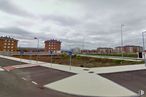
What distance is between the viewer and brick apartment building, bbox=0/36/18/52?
98.1m

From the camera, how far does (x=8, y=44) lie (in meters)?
101

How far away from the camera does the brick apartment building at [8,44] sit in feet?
322

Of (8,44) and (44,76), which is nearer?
(44,76)

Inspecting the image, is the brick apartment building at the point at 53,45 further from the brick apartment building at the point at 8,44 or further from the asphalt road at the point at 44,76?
the asphalt road at the point at 44,76

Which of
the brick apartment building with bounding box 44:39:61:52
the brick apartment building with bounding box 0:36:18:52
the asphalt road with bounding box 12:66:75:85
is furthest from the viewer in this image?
the brick apartment building with bounding box 44:39:61:52

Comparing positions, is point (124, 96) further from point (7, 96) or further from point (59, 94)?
point (7, 96)

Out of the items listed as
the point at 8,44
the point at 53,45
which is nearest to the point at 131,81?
the point at 8,44

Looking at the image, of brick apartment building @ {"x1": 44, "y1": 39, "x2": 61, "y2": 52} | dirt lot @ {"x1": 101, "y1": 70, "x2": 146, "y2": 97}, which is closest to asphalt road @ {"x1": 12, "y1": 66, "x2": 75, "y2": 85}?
dirt lot @ {"x1": 101, "y1": 70, "x2": 146, "y2": 97}

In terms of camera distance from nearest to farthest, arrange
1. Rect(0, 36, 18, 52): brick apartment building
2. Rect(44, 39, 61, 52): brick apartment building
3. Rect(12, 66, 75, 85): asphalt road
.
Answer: Rect(12, 66, 75, 85): asphalt road → Rect(0, 36, 18, 52): brick apartment building → Rect(44, 39, 61, 52): brick apartment building

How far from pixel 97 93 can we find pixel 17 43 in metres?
112

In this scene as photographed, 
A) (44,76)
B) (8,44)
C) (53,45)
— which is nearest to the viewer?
(44,76)

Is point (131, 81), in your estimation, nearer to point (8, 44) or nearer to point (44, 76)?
point (44, 76)

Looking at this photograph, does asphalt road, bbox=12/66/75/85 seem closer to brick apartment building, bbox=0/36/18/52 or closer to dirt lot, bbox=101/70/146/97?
dirt lot, bbox=101/70/146/97

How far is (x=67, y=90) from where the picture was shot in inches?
319
